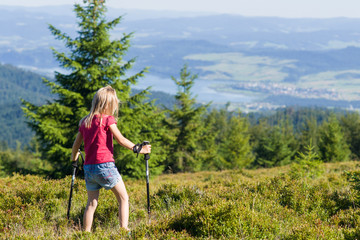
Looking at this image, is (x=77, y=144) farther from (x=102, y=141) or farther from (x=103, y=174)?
(x=103, y=174)

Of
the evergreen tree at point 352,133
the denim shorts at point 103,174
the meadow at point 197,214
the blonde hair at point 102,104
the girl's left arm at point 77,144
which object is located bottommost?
the evergreen tree at point 352,133

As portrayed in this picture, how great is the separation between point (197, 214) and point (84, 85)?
11493 millimetres

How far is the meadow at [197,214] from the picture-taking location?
3.85 meters

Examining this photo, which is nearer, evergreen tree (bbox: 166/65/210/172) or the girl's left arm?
the girl's left arm

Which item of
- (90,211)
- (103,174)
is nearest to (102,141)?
(103,174)

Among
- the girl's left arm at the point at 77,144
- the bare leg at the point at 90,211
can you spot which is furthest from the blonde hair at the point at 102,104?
the bare leg at the point at 90,211

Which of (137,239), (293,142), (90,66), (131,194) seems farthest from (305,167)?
(293,142)

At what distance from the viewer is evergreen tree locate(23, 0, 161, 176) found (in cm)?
1405

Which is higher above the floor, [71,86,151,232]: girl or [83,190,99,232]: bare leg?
[71,86,151,232]: girl

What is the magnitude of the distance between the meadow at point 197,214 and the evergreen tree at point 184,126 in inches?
767

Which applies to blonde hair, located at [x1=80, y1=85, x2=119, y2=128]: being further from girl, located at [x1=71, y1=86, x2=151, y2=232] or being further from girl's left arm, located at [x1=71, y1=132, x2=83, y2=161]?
girl's left arm, located at [x1=71, y1=132, x2=83, y2=161]

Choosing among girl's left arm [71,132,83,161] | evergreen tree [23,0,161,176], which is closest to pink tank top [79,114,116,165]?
girl's left arm [71,132,83,161]

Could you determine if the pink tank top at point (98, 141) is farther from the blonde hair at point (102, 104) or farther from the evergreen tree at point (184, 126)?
the evergreen tree at point (184, 126)

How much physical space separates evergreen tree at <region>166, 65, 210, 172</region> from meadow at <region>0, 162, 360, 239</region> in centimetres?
1949
